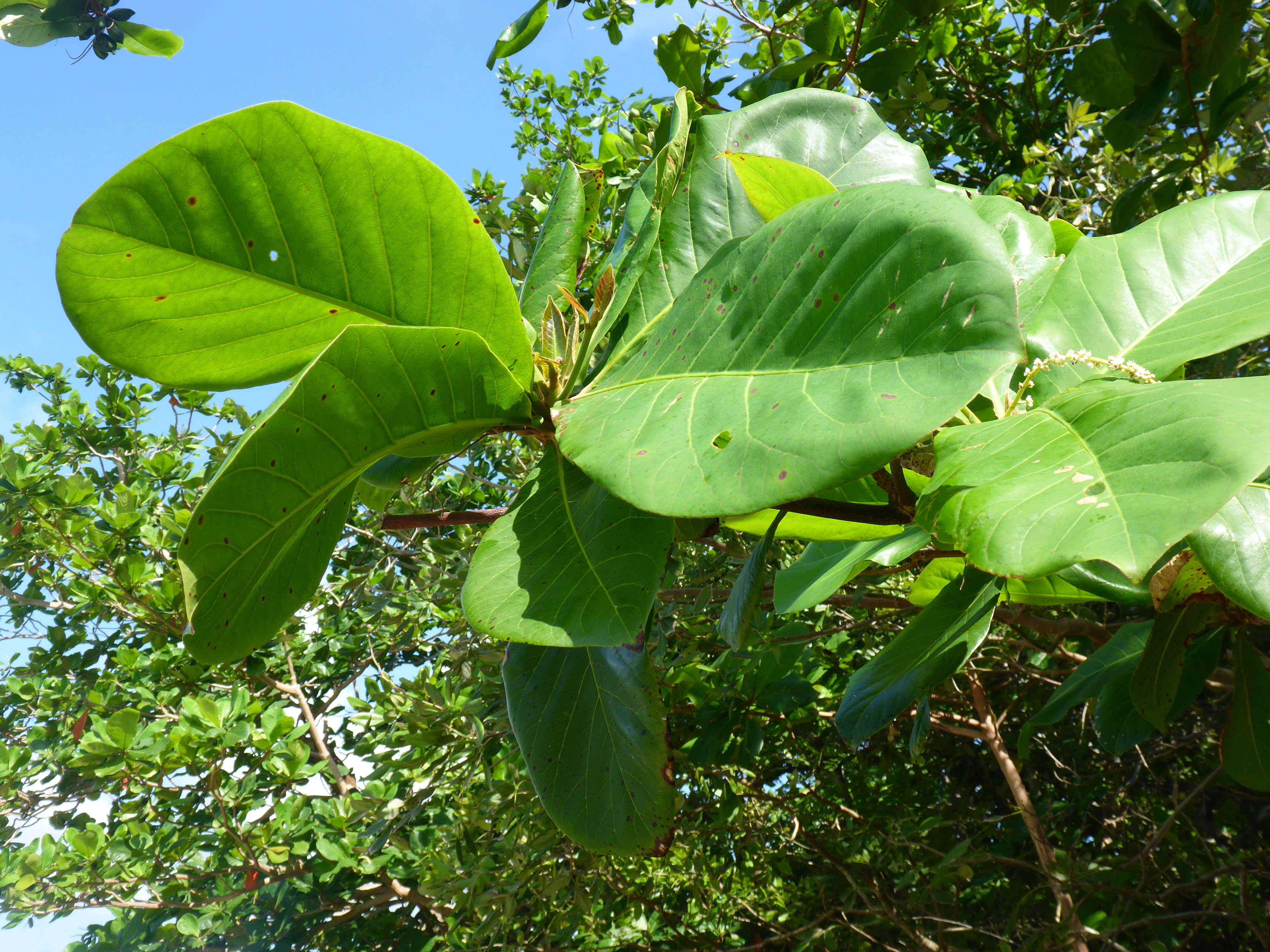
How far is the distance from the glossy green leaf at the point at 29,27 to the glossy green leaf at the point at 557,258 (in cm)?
133

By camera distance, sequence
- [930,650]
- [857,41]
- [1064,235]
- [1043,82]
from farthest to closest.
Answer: [1043,82], [857,41], [1064,235], [930,650]

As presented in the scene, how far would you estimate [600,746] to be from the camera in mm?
768

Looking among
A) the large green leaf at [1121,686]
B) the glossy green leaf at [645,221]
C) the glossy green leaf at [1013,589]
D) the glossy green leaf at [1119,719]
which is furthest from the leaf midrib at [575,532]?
the glossy green leaf at [1119,719]

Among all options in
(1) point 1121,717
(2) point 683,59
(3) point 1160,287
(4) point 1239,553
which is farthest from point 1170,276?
(2) point 683,59

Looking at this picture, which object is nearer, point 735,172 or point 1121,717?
point 735,172

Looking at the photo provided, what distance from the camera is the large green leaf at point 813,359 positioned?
0.44m

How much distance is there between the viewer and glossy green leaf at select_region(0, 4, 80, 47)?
146 centimetres

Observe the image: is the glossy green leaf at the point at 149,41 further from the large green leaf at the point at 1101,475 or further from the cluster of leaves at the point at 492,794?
the large green leaf at the point at 1101,475

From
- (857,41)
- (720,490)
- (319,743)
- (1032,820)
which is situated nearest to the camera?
(720,490)

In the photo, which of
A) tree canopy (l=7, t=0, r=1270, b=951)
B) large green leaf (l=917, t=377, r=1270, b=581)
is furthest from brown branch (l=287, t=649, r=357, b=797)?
large green leaf (l=917, t=377, r=1270, b=581)

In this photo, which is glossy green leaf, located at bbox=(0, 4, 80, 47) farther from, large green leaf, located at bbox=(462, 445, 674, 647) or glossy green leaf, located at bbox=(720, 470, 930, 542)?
glossy green leaf, located at bbox=(720, 470, 930, 542)

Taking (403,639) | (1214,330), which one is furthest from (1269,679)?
(403,639)

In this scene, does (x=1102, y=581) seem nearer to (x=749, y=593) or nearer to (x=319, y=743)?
(x=749, y=593)

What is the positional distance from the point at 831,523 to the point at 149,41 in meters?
1.68
